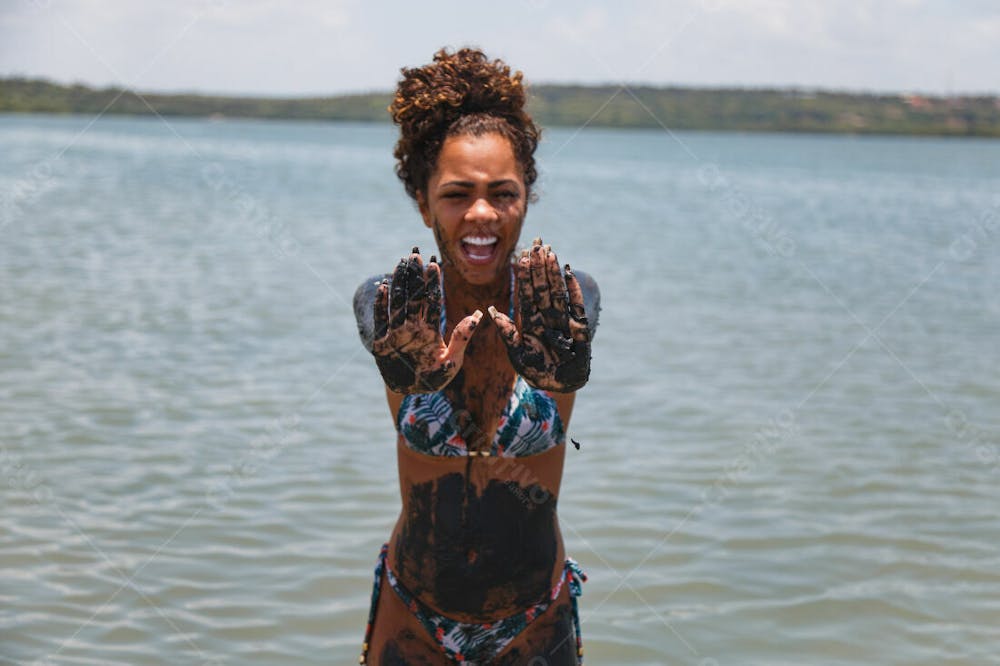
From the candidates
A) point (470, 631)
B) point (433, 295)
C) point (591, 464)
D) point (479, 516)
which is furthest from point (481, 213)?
point (591, 464)

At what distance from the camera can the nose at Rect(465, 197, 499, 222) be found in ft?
9.34

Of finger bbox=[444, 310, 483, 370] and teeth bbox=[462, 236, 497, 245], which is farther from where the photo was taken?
teeth bbox=[462, 236, 497, 245]

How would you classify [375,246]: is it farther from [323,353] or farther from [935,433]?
[935,433]

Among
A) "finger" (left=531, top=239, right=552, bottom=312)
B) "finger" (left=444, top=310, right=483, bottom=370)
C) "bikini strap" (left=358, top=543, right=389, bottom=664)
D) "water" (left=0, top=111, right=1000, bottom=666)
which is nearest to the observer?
"finger" (left=531, top=239, right=552, bottom=312)

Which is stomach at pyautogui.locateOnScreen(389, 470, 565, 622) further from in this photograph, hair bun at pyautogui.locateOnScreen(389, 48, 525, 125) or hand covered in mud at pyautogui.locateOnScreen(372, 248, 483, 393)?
hair bun at pyautogui.locateOnScreen(389, 48, 525, 125)

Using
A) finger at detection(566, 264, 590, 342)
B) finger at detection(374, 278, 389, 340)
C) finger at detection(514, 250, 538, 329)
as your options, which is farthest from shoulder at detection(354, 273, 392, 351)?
finger at detection(566, 264, 590, 342)

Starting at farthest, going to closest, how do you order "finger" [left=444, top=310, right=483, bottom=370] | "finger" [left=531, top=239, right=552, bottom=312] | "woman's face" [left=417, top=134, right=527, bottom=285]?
"woman's face" [left=417, top=134, right=527, bottom=285] → "finger" [left=444, top=310, right=483, bottom=370] → "finger" [left=531, top=239, right=552, bottom=312]

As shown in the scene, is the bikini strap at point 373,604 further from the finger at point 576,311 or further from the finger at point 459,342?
the finger at point 576,311

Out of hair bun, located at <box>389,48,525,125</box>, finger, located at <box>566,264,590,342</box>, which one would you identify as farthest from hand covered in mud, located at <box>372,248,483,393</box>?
hair bun, located at <box>389,48,525,125</box>

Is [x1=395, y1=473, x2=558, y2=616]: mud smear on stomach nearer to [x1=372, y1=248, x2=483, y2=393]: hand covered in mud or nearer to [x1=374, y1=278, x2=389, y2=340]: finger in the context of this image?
[x1=372, y1=248, x2=483, y2=393]: hand covered in mud

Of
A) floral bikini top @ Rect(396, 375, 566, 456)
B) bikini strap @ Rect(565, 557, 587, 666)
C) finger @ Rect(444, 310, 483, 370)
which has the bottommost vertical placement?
bikini strap @ Rect(565, 557, 587, 666)

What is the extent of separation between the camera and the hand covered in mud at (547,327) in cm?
266

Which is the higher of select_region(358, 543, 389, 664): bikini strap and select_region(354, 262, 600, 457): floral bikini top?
select_region(354, 262, 600, 457): floral bikini top

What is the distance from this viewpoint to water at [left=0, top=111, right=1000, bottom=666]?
232 inches
